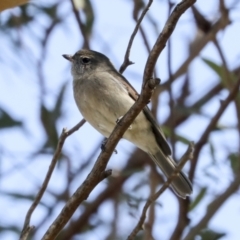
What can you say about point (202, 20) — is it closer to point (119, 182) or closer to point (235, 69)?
point (235, 69)

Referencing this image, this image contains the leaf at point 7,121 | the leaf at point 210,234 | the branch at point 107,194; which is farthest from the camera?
the leaf at point 7,121

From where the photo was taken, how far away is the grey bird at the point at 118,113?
4.09 m

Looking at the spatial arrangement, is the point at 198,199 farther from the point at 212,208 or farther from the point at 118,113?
the point at 118,113

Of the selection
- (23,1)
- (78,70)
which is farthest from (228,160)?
(23,1)

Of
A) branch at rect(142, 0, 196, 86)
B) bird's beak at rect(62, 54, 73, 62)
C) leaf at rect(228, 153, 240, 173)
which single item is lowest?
branch at rect(142, 0, 196, 86)

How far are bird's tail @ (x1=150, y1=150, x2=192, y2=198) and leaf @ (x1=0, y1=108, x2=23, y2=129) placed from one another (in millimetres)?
1023

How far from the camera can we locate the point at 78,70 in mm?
4715

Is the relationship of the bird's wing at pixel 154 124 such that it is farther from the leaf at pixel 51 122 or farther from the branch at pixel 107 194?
the leaf at pixel 51 122

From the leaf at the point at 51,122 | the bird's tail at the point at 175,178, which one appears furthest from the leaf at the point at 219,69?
the leaf at the point at 51,122

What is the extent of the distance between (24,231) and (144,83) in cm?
69

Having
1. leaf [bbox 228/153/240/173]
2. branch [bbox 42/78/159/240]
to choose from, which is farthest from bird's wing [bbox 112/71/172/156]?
branch [bbox 42/78/159/240]

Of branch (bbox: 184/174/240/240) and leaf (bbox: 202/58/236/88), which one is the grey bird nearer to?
branch (bbox: 184/174/240/240)

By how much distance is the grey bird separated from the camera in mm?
4086

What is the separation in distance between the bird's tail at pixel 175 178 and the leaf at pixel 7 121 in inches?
40.3
